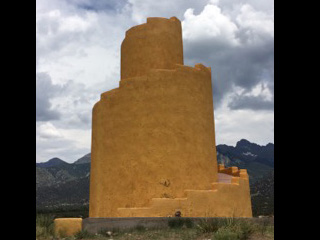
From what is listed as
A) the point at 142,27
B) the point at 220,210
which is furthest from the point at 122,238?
the point at 142,27

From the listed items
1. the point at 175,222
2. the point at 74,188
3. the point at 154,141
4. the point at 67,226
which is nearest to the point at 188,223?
the point at 175,222

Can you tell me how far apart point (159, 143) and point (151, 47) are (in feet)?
12.4

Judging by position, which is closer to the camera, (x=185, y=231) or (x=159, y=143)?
(x=185, y=231)

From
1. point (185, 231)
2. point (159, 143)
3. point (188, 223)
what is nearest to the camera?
point (185, 231)

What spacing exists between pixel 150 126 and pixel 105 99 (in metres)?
2.27

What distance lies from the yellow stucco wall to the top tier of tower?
6.29m

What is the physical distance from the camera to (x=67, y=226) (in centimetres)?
865

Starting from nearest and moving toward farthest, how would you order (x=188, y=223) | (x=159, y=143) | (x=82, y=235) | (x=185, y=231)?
1. (x=82, y=235)
2. (x=185, y=231)
3. (x=188, y=223)
4. (x=159, y=143)

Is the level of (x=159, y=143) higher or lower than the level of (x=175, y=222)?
higher

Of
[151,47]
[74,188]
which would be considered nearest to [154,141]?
[151,47]

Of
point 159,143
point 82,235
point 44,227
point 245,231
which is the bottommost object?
point 82,235

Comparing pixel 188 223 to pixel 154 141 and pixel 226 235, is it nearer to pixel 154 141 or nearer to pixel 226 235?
pixel 226 235

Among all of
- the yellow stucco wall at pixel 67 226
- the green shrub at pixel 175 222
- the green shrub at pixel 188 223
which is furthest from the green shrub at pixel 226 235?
the yellow stucco wall at pixel 67 226

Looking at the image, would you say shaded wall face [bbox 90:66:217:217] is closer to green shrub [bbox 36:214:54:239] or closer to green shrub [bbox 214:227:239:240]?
green shrub [bbox 36:214:54:239]
